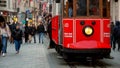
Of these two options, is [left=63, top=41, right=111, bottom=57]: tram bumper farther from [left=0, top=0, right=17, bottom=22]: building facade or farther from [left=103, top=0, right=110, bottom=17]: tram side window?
[left=0, top=0, right=17, bottom=22]: building facade

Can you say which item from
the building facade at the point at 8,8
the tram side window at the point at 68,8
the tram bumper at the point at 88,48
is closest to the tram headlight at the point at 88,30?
the tram bumper at the point at 88,48

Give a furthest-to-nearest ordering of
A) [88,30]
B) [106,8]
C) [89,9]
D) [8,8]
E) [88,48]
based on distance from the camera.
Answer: [8,8] < [106,8] < [89,9] < [88,30] < [88,48]

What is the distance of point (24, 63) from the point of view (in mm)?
18906

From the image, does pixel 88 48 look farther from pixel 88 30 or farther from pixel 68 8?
pixel 68 8

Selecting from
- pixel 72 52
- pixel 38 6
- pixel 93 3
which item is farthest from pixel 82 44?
pixel 38 6

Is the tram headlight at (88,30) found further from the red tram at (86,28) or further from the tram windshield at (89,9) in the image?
the tram windshield at (89,9)

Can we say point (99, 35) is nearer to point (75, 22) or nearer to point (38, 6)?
point (75, 22)

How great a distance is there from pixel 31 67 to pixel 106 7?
3780 millimetres

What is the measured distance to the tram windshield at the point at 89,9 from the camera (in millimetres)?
18375

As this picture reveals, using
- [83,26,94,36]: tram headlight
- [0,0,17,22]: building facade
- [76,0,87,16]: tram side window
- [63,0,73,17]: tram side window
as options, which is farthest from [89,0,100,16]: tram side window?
[0,0,17,22]: building facade

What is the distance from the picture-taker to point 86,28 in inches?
718

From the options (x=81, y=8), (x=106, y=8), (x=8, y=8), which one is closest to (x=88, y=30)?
(x=81, y=8)

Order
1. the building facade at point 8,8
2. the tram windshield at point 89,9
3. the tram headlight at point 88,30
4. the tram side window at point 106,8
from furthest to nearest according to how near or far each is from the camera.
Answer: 1. the building facade at point 8,8
2. the tram side window at point 106,8
3. the tram windshield at point 89,9
4. the tram headlight at point 88,30

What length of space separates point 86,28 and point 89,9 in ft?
2.47
